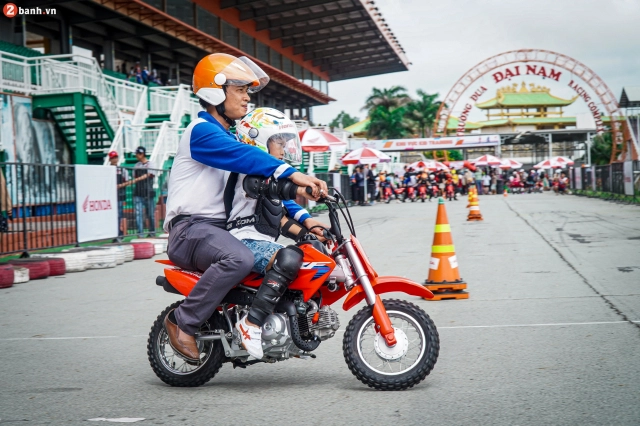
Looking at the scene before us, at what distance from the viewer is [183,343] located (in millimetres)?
4738

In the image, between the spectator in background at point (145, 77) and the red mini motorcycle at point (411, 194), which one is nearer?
the spectator in background at point (145, 77)

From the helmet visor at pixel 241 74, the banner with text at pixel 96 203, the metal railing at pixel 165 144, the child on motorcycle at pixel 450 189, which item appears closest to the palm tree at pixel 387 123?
the child on motorcycle at pixel 450 189

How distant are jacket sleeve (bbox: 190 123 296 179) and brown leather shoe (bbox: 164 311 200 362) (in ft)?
3.46

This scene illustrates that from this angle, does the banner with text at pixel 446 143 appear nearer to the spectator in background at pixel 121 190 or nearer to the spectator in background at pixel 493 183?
the spectator in background at pixel 493 183

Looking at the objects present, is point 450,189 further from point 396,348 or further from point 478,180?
point 396,348

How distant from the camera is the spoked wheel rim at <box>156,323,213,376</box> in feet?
16.1

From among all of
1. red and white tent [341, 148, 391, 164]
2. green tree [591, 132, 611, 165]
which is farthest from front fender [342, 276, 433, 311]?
green tree [591, 132, 611, 165]

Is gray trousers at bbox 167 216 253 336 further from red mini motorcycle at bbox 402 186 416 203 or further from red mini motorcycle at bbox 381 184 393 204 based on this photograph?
red mini motorcycle at bbox 402 186 416 203

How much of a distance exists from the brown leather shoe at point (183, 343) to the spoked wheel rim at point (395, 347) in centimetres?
100

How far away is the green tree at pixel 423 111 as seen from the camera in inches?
3642

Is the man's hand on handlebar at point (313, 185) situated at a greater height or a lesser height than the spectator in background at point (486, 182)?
lesser

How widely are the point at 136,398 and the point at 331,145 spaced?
23.2m

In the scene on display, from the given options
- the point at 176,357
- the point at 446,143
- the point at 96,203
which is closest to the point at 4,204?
the point at 96,203

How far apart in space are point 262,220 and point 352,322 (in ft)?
2.66
